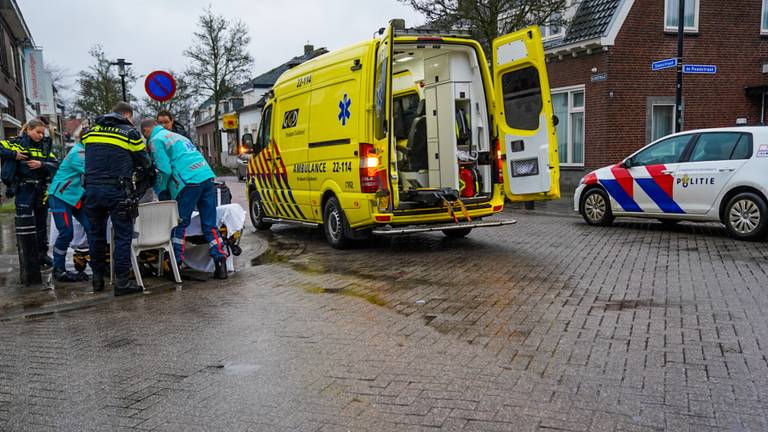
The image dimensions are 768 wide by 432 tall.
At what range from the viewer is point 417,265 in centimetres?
752

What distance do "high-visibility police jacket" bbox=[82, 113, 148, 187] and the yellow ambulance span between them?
2810mm

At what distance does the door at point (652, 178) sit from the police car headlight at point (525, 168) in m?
2.44

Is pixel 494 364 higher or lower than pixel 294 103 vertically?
lower

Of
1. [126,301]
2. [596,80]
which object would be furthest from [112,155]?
[596,80]

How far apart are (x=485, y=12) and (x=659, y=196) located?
7185mm

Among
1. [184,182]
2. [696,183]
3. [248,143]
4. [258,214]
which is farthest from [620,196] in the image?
[184,182]

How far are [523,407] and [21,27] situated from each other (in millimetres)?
29462

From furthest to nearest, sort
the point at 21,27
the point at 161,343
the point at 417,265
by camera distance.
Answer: the point at 21,27
the point at 417,265
the point at 161,343

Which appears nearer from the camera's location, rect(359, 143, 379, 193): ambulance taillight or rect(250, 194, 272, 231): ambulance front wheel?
rect(359, 143, 379, 193): ambulance taillight

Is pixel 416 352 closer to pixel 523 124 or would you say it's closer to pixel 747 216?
pixel 523 124

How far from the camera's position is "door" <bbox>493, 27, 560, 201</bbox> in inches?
329

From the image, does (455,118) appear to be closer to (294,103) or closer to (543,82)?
(543,82)

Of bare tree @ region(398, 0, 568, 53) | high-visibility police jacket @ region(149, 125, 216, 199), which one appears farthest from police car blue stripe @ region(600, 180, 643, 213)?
high-visibility police jacket @ region(149, 125, 216, 199)

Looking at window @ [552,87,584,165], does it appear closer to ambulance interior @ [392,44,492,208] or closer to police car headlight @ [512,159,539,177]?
police car headlight @ [512,159,539,177]
